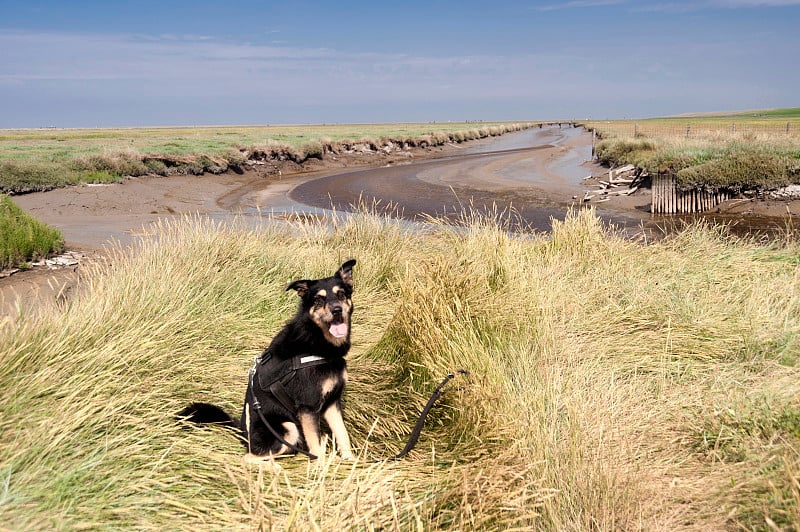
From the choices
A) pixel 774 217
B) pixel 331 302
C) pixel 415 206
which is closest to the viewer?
pixel 331 302

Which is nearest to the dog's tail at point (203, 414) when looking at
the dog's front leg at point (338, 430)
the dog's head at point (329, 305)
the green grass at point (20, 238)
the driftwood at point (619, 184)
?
the dog's front leg at point (338, 430)

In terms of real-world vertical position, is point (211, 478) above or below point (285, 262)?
below

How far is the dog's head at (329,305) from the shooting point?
3750mm

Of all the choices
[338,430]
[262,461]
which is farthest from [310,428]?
[262,461]

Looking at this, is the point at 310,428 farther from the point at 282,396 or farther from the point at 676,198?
the point at 676,198

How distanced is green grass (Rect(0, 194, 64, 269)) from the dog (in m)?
7.66

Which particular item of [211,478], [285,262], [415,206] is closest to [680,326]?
[211,478]

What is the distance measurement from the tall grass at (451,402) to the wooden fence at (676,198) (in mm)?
13202

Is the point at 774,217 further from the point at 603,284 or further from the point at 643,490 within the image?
the point at 643,490

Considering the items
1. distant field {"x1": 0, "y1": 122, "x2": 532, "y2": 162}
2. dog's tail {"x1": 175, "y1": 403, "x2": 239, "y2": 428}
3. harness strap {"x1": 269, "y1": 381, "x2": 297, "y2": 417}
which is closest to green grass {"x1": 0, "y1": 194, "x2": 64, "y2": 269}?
dog's tail {"x1": 175, "y1": 403, "x2": 239, "y2": 428}

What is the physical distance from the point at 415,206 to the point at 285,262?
47.0ft

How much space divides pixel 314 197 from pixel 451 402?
21.8 meters

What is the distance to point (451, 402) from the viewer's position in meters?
4.00

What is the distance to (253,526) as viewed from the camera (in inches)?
98.7
